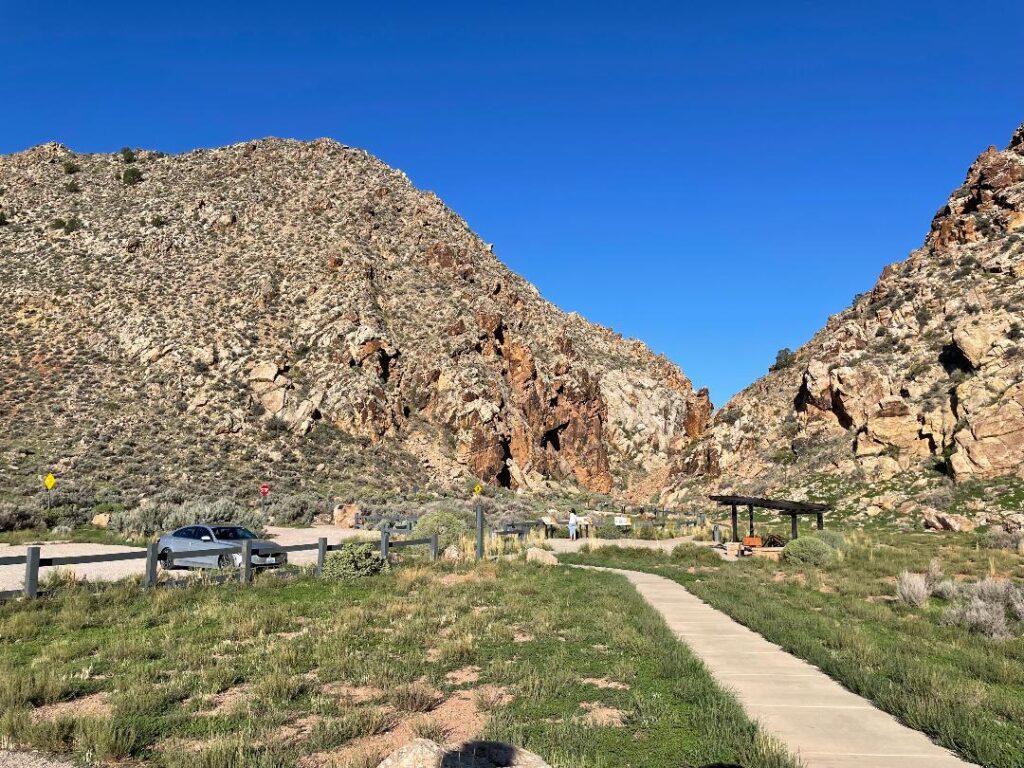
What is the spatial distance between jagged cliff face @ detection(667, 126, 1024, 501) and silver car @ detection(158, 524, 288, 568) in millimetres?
35081

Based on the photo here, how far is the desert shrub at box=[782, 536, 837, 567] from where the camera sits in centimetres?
2212

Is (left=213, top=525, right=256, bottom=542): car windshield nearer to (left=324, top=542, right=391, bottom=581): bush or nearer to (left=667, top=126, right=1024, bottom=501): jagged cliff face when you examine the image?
(left=324, top=542, right=391, bottom=581): bush

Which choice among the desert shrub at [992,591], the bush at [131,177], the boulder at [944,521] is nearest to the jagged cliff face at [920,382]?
the boulder at [944,521]

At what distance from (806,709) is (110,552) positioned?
22.9 m

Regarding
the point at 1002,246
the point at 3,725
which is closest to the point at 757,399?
the point at 1002,246

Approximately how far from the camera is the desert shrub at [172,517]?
89.6 ft

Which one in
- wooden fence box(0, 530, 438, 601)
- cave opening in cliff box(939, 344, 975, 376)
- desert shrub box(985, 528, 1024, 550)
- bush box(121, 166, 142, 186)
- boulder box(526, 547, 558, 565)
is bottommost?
boulder box(526, 547, 558, 565)

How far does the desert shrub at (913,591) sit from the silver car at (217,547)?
16.0m

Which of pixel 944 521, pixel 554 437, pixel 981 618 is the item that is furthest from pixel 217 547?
pixel 554 437

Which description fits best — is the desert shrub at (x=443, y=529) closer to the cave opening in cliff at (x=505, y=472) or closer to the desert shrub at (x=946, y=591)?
the desert shrub at (x=946, y=591)

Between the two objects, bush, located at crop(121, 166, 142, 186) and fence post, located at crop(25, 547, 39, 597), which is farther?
bush, located at crop(121, 166, 142, 186)

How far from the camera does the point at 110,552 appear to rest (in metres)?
22.1

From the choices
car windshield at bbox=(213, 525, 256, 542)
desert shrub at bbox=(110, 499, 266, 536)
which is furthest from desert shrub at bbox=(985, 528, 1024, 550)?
desert shrub at bbox=(110, 499, 266, 536)

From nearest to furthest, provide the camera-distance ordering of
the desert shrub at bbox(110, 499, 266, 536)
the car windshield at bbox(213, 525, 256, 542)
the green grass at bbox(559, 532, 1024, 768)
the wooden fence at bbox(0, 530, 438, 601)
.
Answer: the green grass at bbox(559, 532, 1024, 768) < the wooden fence at bbox(0, 530, 438, 601) < the car windshield at bbox(213, 525, 256, 542) < the desert shrub at bbox(110, 499, 266, 536)
